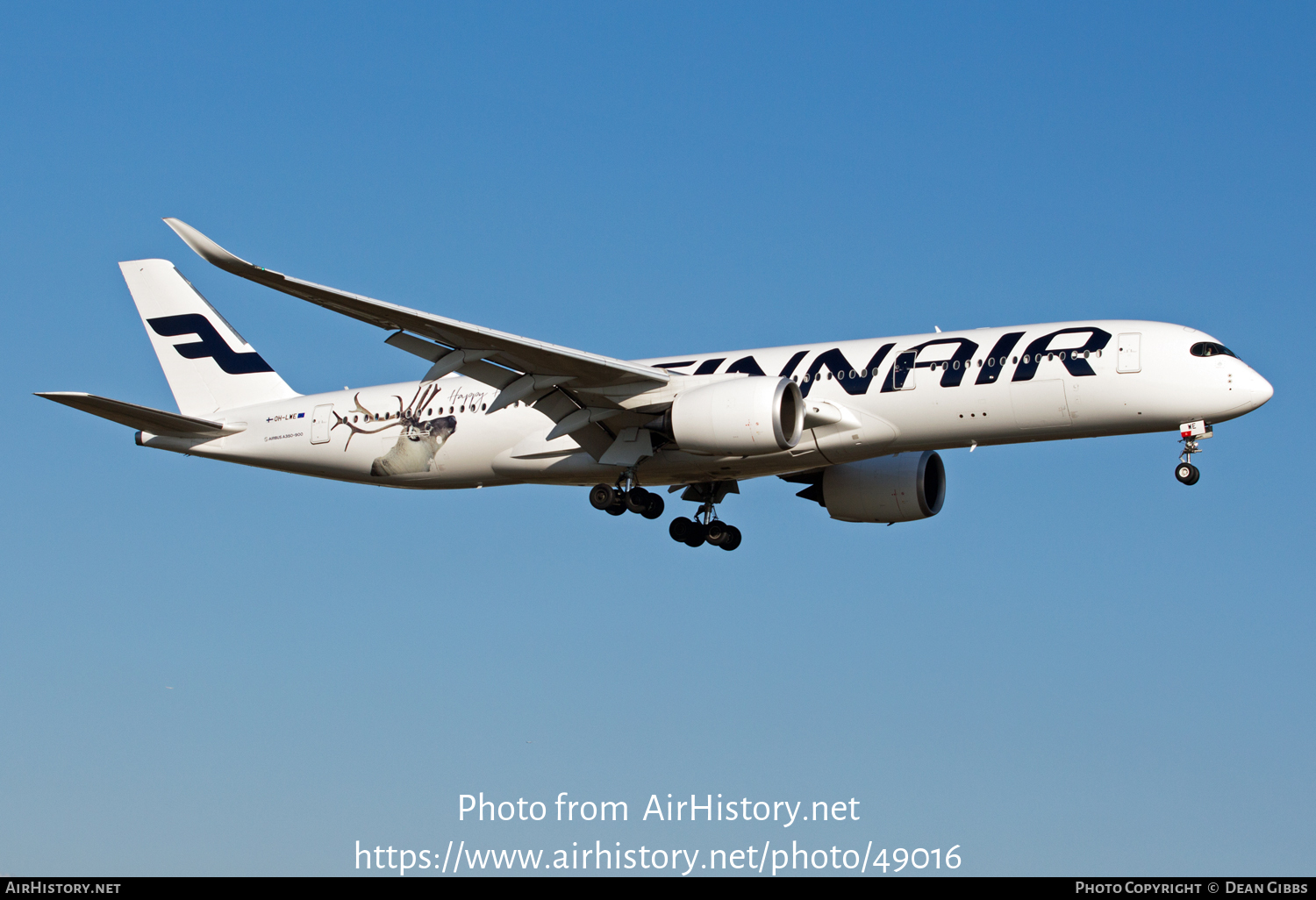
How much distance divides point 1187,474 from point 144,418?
75.8ft

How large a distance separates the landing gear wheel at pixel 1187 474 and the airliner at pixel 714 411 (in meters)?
0.03

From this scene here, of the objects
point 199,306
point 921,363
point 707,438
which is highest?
point 199,306

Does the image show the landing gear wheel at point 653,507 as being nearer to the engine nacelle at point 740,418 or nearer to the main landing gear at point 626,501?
the main landing gear at point 626,501

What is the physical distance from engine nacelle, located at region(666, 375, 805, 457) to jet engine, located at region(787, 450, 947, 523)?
18.4 ft

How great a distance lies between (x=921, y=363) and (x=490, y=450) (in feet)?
32.7

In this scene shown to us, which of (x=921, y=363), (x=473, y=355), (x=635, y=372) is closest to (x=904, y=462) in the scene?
(x=921, y=363)

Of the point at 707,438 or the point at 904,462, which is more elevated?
the point at 904,462

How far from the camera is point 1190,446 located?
96.3ft

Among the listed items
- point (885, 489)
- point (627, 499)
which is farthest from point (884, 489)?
point (627, 499)

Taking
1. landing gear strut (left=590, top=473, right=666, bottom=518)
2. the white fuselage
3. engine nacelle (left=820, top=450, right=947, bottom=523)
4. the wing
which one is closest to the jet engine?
engine nacelle (left=820, top=450, right=947, bottom=523)

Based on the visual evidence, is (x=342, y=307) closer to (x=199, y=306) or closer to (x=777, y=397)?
(x=777, y=397)

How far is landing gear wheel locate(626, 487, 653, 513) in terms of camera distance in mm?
32844

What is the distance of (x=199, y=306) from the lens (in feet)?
129

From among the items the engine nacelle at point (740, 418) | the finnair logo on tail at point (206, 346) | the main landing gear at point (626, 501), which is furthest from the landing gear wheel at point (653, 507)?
the finnair logo on tail at point (206, 346)
